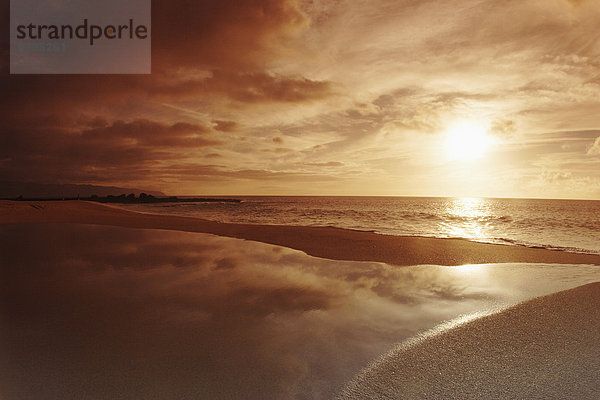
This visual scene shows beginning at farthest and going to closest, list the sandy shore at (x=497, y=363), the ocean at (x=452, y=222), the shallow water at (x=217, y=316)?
1. the ocean at (x=452, y=222)
2. the shallow water at (x=217, y=316)
3. the sandy shore at (x=497, y=363)

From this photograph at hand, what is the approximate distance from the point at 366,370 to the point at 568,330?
3.04 m

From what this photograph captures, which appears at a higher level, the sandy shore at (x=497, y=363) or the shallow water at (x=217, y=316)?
the shallow water at (x=217, y=316)

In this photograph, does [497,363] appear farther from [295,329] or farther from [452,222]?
[452,222]

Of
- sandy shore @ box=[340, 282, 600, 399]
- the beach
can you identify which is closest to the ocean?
the beach

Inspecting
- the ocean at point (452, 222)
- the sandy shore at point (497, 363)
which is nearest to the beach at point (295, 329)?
the sandy shore at point (497, 363)

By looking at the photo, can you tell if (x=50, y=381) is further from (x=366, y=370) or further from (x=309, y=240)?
(x=309, y=240)

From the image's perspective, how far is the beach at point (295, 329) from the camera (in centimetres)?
335

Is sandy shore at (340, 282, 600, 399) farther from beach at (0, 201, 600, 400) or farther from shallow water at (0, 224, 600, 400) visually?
→ shallow water at (0, 224, 600, 400)

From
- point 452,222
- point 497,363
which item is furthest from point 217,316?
point 452,222

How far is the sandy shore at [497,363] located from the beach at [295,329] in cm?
2

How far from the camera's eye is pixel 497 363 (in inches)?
149

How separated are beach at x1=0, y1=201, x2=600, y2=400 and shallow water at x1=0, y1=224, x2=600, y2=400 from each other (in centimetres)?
2

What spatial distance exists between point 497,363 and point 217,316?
3.45 meters

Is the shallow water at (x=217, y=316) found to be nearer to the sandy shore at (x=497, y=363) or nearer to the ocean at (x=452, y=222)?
the sandy shore at (x=497, y=363)
